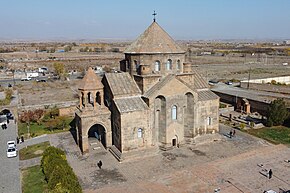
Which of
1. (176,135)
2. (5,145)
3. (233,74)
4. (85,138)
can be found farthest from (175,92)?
(233,74)

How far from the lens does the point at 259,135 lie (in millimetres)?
25812

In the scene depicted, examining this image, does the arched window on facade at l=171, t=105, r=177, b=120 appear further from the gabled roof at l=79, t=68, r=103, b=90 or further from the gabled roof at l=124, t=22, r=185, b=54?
the gabled roof at l=79, t=68, r=103, b=90

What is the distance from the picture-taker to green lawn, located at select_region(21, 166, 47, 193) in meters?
16.9

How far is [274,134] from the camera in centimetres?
2611

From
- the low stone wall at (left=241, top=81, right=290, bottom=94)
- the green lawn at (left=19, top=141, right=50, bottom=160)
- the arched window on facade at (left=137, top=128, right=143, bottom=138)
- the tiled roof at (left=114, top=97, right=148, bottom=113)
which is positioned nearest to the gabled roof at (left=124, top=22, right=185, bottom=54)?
the tiled roof at (left=114, top=97, right=148, bottom=113)

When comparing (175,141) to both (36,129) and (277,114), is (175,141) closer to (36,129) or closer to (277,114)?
(277,114)

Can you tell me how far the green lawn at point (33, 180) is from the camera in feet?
55.6

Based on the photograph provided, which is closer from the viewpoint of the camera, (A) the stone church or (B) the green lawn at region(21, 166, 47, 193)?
(B) the green lawn at region(21, 166, 47, 193)

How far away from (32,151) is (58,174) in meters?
9.05

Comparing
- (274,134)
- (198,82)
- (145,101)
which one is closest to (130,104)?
(145,101)

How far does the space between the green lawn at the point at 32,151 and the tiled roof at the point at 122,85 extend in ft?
26.1

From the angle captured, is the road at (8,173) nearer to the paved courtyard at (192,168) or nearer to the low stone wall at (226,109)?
the paved courtyard at (192,168)

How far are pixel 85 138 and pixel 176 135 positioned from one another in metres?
7.24

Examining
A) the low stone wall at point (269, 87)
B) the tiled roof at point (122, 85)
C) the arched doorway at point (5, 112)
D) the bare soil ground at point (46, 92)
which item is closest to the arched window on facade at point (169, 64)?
the tiled roof at point (122, 85)
